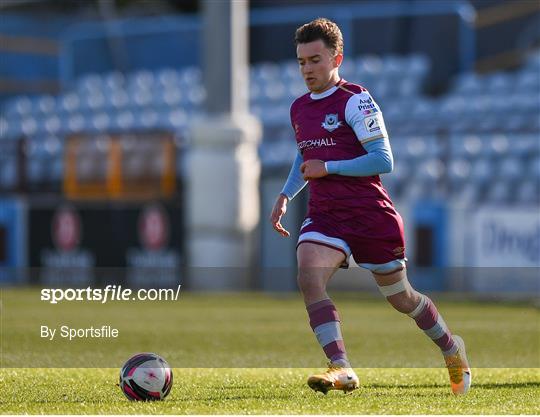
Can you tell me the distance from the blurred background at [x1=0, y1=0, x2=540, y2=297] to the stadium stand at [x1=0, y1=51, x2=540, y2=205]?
0.03 m

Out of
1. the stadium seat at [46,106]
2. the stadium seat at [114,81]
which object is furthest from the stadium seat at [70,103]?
the stadium seat at [114,81]

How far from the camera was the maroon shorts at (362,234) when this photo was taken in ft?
19.6

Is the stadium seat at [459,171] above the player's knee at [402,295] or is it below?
below

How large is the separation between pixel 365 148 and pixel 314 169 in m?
0.25

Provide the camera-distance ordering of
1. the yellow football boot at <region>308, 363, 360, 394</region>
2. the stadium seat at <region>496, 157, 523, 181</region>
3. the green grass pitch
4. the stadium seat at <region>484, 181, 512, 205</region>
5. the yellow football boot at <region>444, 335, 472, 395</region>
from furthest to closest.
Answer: the stadium seat at <region>496, 157, 523, 181</region>, the stadium seat at <region>484, 181, 512, 205</region>, the yellow football boot at <region>444, 335, 472, 395</region>, the green grass pitch, the yellow football boot at <region>308, 363, 360, 394</region>

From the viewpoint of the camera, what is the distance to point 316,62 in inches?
234

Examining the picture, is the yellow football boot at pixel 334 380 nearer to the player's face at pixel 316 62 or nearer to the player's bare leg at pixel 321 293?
the player's bare leg at pixel 321 293

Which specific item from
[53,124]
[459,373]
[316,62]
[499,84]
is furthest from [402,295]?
[53,124]

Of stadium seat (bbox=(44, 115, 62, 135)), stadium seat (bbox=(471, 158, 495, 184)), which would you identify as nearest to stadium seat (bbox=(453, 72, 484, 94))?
stadium seat (bbox=(471, 158, 495, 184))

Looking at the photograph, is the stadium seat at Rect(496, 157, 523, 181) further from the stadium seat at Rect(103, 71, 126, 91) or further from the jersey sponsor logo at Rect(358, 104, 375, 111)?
the jersey sponsor logo at Rect(358, 104, 375, 111)

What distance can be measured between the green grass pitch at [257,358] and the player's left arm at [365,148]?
1.03 m

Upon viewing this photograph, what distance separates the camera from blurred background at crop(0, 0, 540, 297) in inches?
638

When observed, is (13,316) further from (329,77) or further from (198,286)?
(329,77)

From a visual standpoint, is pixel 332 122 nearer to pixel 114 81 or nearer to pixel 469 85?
pixel 469 85
